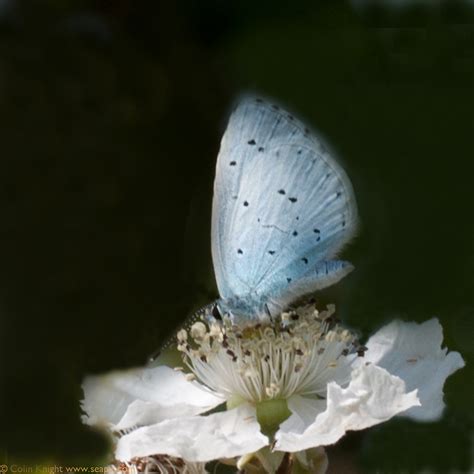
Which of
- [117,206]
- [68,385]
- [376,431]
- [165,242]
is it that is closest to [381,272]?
[376,431]

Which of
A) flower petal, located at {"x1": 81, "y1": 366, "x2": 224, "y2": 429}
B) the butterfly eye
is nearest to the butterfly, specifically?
the butterfly eye

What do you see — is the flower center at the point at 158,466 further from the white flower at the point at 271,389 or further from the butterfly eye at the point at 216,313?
the butterfly eye at the point at 216,313

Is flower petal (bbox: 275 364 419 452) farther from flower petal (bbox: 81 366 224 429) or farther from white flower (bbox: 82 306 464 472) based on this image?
flower petal (bbox: 81 366 224 429)

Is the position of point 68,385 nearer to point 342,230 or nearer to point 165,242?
point 165,242

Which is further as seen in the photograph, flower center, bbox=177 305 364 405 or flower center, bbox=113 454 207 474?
flower center, bbox=177 305 364 405

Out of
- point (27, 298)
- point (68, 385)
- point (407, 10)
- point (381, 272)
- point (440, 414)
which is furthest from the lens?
point (27, 298)

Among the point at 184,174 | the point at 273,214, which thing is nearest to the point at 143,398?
the point at 273,214
